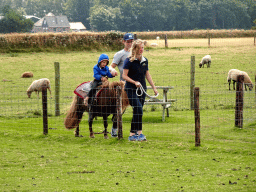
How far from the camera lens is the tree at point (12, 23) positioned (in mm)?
63062

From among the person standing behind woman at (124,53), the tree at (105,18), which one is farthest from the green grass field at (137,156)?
the tree at (105,18)

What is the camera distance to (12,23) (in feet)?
210

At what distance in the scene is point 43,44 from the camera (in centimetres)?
3394

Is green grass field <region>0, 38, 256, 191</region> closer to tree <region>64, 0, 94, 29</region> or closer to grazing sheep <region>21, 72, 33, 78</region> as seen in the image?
grazing sheep <region>21, 72, 33, 78</region>

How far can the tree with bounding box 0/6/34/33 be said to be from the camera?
207 feet

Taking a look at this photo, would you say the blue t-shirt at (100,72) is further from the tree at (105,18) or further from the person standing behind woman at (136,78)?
the tree at (105,18)

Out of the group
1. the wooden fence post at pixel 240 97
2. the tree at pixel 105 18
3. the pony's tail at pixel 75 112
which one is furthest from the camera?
the tree at pixel 105 18

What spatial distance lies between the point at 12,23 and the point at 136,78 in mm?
59233

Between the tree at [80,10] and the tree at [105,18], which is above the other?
the tree at [80,10]

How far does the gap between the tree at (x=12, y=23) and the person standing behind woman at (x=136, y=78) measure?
58356 millimetres

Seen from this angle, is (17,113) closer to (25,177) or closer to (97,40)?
(25,177)

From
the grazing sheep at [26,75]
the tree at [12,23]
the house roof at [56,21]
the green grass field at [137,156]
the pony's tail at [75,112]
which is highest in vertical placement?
the house roof at [56,21]

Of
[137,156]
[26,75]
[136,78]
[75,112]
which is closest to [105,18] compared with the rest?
[26,75]

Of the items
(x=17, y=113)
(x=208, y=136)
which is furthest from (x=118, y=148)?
(x=17, y=113)
